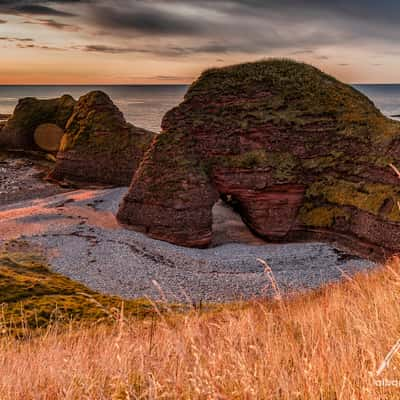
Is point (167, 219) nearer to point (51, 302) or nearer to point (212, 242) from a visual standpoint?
point (212, 242)

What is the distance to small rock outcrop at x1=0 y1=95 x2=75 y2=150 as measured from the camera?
57844mm

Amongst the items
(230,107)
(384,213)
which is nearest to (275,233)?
(384,213)

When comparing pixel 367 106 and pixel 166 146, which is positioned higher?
pixel 367 106

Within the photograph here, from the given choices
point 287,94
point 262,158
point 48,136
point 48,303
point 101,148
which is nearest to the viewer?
point 48,303

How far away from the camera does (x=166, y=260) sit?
70.8 feet

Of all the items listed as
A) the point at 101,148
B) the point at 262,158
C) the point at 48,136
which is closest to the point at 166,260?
the point at 262,158

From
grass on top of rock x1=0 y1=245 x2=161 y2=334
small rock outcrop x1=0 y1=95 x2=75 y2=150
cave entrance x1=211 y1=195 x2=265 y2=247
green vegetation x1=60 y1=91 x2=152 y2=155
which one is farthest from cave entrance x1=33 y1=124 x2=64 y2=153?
grass on top of rock x1=0 y1=245 x2=161 y2=334

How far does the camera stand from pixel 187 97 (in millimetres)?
26047

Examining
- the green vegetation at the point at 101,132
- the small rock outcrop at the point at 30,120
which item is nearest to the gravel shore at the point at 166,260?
the green vegetation at the point at 101,132

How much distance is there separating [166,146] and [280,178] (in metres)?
7.16

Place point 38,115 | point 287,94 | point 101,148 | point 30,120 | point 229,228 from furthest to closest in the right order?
point 38,115 < point 30,120 < point 101,148 < point 229,228 < point 287,94

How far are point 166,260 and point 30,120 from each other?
44.8 metres

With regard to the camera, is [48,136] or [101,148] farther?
[48,136]

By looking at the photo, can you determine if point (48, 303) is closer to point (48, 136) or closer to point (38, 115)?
point (48, 136)
